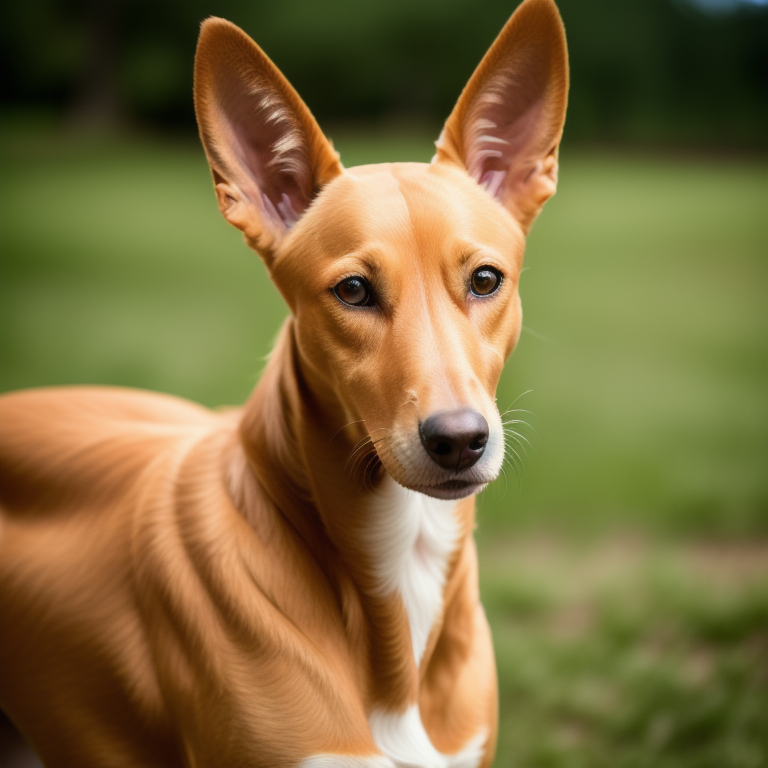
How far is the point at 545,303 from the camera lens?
1253 cm

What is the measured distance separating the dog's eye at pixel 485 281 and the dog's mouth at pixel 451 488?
0.52m

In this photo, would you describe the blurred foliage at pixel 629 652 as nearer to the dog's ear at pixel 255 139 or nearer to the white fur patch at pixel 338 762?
the white fur patch at pixel 338 762

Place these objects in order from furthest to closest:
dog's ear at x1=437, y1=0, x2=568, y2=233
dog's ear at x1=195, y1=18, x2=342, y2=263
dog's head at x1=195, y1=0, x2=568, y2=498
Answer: dog's ear at x1=437, y1=0, x2=568, y2=233 < dog's ear at x1=195, y1=18, x2=342, y2=263 < dog's head at x1=195, y1=0, x2=568, y2=498

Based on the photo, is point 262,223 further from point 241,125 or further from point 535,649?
point 535,649

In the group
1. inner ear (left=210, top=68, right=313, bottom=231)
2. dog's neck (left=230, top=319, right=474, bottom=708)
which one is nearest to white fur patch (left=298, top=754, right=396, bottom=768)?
dog's neck (left=230, top=319, right=474, bottom=708)

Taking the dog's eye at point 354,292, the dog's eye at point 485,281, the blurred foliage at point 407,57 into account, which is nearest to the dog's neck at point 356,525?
the dog's eye at point 354,292

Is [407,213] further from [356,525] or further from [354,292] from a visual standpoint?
[356,525]

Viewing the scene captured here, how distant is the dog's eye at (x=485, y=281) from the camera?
2.30 meters

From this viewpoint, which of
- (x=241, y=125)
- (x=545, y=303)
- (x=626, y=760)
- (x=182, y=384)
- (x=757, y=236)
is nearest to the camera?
(x=241, y=125)

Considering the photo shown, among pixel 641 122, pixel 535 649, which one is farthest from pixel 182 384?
pixel 641 122

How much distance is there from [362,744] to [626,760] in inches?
76.8

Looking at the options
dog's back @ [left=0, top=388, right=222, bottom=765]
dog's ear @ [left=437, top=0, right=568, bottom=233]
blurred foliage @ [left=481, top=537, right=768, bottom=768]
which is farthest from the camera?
blurred foliage @ [left=481, top=537, right=768, bottom=768]

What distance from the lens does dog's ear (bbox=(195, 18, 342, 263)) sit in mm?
2328

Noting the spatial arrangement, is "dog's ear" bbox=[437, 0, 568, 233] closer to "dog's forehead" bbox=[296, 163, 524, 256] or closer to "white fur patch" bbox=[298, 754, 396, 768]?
"dog's forehead" bbox=[296, 163, 524, 256]
